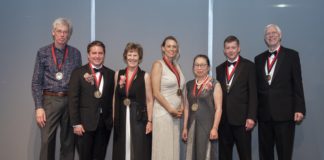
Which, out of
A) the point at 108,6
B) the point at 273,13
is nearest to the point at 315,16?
the point at 273,13

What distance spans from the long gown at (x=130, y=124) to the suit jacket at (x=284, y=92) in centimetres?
127

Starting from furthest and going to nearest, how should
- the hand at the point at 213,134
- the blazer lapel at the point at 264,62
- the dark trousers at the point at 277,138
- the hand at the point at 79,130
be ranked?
the blazer lapel at the point at 264,62, the dark trousers at the point at 277,138, the hand at the point at 213,134, the hand at the point at 79,130

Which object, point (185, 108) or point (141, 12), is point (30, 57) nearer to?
point (141, 12)

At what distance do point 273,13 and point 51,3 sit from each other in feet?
9.94

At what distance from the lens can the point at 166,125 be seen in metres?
3.25

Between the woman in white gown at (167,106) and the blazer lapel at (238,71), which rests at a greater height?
the blazer lapel at (238,71)

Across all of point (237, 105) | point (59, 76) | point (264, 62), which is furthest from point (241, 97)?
point (59, 76)

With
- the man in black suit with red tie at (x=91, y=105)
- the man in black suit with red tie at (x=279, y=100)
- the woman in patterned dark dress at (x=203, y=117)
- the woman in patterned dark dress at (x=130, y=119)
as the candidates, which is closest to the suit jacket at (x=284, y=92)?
the man in black suit with red tie at (x=279, y=100)

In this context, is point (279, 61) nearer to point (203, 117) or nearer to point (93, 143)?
point (203, 117)

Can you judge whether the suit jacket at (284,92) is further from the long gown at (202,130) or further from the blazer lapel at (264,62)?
the long gown at (202,130)

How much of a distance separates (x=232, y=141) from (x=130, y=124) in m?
1.06

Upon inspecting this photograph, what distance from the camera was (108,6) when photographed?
177 inches

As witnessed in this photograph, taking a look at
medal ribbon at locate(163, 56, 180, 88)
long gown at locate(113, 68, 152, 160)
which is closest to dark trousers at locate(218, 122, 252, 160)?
medal ribbon at locate(163, 56, 180, 88)

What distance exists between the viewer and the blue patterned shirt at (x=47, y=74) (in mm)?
3182
